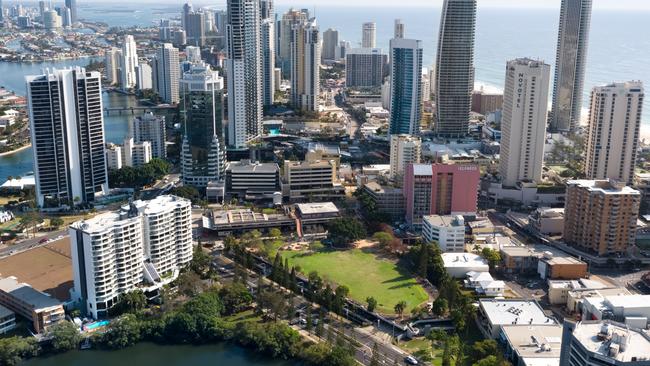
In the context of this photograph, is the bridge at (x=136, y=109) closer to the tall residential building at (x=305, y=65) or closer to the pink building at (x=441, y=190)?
the tall residential building at (x=305, y=65)

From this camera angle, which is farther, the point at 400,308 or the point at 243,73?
the point at 243,73

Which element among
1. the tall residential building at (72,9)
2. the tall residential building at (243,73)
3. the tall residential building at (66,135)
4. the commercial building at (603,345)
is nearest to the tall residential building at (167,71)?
the tall residential building at (243,73)

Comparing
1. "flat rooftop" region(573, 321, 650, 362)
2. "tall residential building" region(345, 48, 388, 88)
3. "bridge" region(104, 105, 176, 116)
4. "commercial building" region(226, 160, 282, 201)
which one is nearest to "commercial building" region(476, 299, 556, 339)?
"flat rooftop" region(573, 321, 650, 362)

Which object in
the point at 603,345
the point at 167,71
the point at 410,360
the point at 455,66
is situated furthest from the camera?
the point at 167,71

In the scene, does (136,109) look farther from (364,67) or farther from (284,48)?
(364,67)

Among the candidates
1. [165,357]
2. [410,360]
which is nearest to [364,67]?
[165,357]

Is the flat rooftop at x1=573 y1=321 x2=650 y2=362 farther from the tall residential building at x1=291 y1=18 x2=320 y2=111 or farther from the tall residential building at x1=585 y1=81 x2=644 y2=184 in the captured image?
the tall residential building at x1=291 y1=18 x2=320 y2=111

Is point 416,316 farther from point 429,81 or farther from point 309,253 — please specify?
point 429,81
